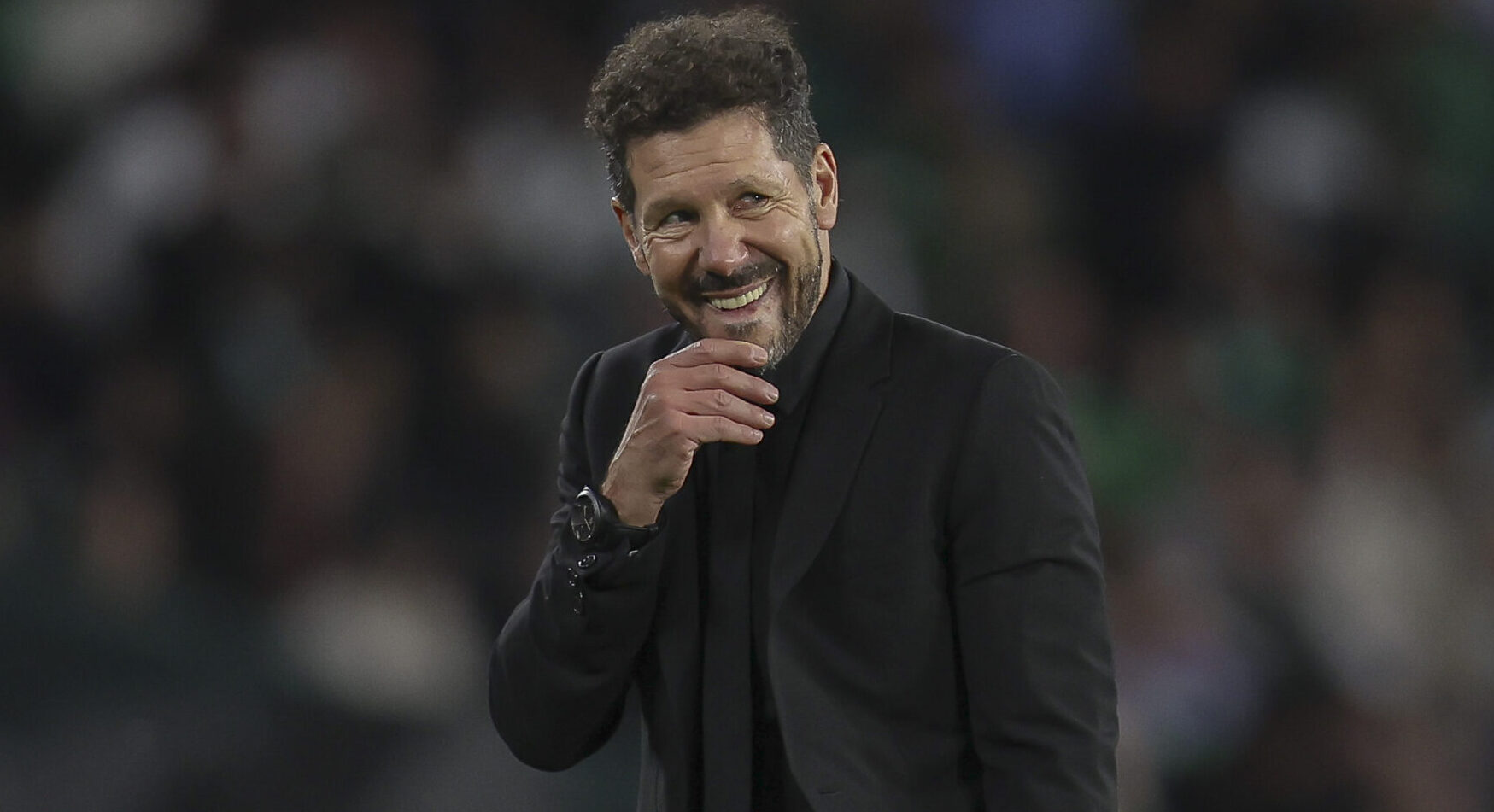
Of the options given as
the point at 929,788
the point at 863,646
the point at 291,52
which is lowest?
the point at 929,788

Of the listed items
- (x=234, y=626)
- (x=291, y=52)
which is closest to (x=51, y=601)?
(x=234, y=626)

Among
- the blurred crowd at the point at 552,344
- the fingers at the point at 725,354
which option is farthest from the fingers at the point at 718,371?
the blurred crowd at the point at 552,344

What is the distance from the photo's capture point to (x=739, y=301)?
56.6 inches

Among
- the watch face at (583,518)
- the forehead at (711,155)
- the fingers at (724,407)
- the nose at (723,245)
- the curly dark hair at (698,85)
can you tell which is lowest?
the watch face at (583,518)

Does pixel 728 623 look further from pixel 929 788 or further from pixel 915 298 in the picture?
pixel 915 298

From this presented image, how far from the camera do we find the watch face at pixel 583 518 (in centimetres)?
142

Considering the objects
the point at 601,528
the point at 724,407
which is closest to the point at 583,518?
the point at 601,528

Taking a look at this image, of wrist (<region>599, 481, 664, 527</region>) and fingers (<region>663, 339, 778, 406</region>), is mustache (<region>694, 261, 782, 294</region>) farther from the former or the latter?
wrist (<region>599, 481, 664, 527</region>)

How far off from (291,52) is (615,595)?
2.97m

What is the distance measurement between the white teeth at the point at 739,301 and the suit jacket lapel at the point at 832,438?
0.33 ft

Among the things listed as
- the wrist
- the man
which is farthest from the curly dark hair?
the wrist

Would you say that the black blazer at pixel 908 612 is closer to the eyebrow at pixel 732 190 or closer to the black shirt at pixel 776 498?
the black shirt at pixel 776 498

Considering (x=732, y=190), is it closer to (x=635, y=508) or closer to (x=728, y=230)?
(x=728, y=230)

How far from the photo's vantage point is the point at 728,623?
4.73ft
